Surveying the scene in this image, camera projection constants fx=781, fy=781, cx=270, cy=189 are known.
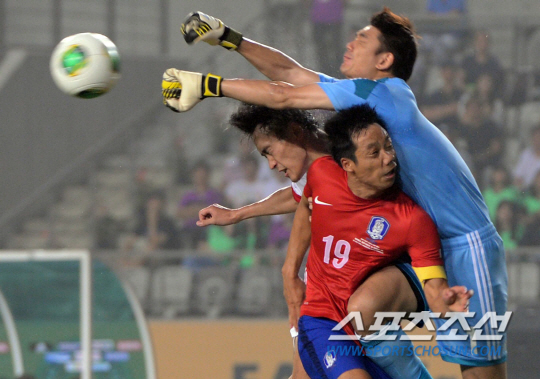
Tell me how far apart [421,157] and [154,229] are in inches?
197

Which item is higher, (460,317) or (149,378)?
(460,317)

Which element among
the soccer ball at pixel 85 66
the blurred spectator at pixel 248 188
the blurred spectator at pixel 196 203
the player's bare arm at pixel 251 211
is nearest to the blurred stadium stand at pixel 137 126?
the blurred spectator at pixel 196 203

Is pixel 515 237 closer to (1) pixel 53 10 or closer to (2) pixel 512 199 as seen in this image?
(2) pixel 512 199

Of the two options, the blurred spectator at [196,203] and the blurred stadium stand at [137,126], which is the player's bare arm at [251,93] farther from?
the blurred spectator at [196,203]

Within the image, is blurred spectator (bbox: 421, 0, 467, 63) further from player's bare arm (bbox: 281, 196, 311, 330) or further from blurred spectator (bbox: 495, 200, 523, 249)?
player's bare arm (bbox: 281, 196, 311, 330)

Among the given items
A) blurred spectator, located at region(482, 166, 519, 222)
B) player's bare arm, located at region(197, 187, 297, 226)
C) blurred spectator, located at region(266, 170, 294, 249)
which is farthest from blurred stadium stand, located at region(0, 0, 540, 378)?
player's bare arm, located at region(197, 187, 297, 226)

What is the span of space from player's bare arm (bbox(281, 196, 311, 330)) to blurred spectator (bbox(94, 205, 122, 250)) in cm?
464

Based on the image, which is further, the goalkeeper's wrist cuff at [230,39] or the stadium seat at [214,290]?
the stadium seat at [214,290]

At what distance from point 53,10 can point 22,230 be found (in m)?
2.83

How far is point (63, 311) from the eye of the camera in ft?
21.3

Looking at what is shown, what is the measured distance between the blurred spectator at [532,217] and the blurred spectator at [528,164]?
0.09m

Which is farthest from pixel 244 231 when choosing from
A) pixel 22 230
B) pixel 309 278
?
pixel 309 278

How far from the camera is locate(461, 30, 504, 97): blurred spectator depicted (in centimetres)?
755

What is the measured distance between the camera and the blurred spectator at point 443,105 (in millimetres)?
7266
